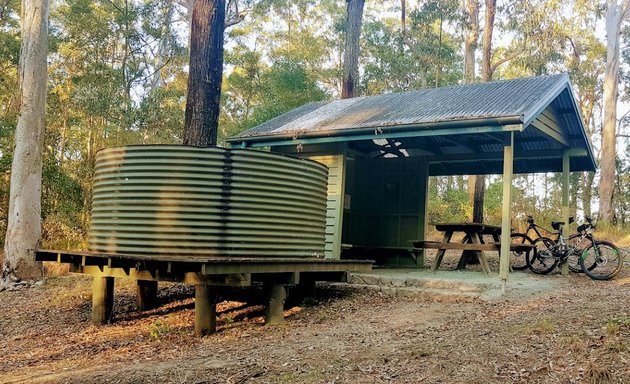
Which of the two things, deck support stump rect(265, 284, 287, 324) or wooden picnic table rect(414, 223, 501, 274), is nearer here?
deck support stump rect(265, 284, 287, 324)

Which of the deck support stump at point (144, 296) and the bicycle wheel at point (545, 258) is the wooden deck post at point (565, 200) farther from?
the deck support stump at point (144, 296)

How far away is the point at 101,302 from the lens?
23.1 feet

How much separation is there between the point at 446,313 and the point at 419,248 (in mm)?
3997

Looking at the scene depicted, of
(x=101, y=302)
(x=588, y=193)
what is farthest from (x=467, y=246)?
(x=588, y=193)

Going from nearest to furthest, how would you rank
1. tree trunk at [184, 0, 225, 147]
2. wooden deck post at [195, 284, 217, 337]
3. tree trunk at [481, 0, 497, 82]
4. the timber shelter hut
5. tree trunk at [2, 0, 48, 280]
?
wooden deck post at [195, 284, 217, 337] < the timber shelter hut < tree trunk at [184, 0, 225, 147] < tree trunk at [2, 0, 48, 280] < tree trunk at [481, 0, 497, 82]

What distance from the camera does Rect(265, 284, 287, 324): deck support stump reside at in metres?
6.50

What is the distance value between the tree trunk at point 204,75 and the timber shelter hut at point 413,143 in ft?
3.07

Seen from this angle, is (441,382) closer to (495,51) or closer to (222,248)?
(222,248)

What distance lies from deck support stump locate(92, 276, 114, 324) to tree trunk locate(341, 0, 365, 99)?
10151mm

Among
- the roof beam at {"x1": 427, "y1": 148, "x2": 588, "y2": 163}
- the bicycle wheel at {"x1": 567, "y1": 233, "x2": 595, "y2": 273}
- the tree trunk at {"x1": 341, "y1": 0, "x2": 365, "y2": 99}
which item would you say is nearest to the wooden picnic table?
the bicycle wheel at {"x1": 567, "y1": 233, "x2": 595, "y2": 273}

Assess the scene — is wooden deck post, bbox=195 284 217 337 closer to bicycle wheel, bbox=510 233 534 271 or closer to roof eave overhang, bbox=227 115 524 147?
roof eave overhang, bbox=227 115 524 147

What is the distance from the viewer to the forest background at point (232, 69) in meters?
18.2

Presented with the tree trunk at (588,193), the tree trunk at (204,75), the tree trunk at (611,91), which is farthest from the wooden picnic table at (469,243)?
the tree trunk at (588,193)

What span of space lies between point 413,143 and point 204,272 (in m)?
6.55
